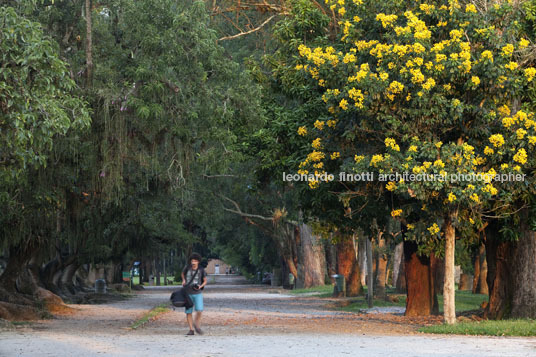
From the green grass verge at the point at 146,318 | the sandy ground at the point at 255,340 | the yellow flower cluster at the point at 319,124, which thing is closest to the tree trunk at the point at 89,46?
the yellow flower cluster at the point at 319,124

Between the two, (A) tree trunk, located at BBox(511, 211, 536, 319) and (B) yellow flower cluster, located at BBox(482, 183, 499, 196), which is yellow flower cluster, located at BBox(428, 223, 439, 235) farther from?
(A) tree trunk, located at BBox(511, 211, 536, 319)

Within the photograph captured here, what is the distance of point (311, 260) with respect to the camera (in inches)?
1999

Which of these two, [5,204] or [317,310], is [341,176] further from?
[317,310]

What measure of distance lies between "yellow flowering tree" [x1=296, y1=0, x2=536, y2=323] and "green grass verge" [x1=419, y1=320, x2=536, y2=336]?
112 centimetres

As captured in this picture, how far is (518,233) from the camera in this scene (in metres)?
19.4

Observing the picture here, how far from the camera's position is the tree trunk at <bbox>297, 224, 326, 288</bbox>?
49150 mm

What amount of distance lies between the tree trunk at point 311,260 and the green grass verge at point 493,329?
101 feet

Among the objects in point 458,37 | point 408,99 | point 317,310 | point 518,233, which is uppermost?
point 458,37

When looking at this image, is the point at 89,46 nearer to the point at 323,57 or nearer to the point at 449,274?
the point at 323,57

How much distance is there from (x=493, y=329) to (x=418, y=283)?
6.80 metres

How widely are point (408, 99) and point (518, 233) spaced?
4583 mm

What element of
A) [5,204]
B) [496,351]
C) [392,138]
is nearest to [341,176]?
[392,138]

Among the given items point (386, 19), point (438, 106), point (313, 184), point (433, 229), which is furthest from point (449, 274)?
point (386, 19)

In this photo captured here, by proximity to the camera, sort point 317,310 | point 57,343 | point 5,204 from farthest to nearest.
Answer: point 317,310, point 5,204, point 57,343
